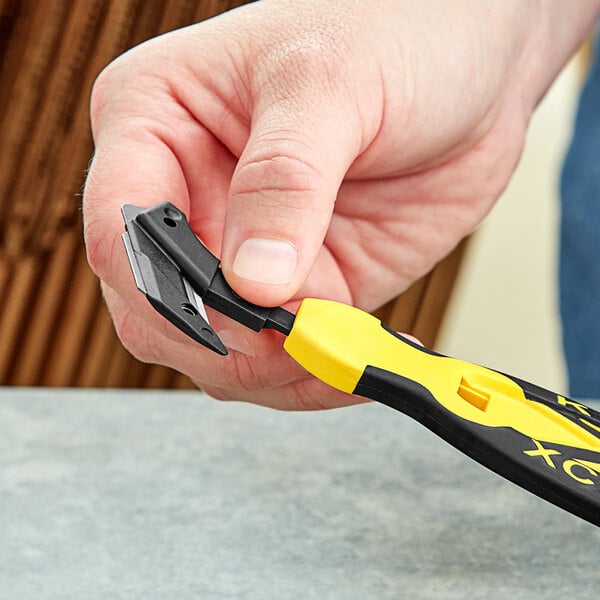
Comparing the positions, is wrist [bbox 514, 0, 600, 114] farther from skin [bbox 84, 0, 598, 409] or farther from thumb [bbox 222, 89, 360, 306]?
thumb [bbox 222, 89, 360, 306]

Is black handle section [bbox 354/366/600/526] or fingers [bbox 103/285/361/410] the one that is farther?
fingers [bbox 103/285/361/410]

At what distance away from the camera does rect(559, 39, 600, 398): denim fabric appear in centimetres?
82

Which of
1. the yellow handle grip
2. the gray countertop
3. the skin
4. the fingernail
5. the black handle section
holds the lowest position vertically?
the gray countertop

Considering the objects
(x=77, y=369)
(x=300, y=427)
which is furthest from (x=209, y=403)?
(x=77, y=369)

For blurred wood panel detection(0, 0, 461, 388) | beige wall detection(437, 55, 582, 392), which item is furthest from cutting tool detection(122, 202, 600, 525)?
beige wall detection(437, 55, 582, 392)

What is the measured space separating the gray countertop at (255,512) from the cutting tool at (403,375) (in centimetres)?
6

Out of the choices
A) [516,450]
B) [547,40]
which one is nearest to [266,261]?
[516,450]

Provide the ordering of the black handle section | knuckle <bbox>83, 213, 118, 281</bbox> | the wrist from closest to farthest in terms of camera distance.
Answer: the black handle section → knuckle <bbox>83, 213, 118, 281</bbox> → the wrist

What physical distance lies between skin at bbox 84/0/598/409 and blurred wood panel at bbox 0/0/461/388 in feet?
2.03

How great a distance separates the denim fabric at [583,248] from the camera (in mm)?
815

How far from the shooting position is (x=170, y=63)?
20.7 inches

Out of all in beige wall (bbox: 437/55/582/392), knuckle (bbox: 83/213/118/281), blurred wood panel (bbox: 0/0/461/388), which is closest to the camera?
knuckle (bbox: 83/213/118/281)

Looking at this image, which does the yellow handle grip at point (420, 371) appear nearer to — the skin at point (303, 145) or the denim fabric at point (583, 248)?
the skin at point (303, 145)

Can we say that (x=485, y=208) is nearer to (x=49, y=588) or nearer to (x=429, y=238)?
(x=429, y=238)
